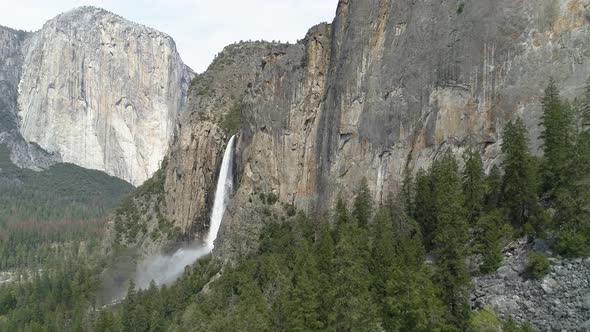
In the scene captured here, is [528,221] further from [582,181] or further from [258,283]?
[258,283]

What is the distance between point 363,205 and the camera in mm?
60844

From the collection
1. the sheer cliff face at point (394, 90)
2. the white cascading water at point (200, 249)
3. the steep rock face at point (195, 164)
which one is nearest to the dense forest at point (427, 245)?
the sheer cliff face at point (394, 90)

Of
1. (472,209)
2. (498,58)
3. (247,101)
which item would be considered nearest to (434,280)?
(472,209)

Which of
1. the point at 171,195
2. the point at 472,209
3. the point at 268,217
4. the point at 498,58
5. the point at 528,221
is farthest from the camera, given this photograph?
the point at 171,195

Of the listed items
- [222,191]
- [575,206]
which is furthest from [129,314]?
[575,206]

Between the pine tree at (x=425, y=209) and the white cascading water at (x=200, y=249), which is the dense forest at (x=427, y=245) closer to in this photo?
the pine tree at (x=425, y=209)

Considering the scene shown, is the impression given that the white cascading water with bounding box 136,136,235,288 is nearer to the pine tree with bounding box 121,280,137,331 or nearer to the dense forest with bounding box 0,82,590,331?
the pine tree with bounding box 121,280,137,331

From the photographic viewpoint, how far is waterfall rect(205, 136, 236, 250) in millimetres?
105375

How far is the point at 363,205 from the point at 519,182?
2057 centimetres

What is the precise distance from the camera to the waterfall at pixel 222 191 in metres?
105

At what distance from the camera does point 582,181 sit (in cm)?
3838

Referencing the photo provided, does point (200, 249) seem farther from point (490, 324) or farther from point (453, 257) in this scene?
point (490, 324)

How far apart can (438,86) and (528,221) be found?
21.4 metres

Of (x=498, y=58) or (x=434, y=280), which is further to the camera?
(x=498, y=58)
